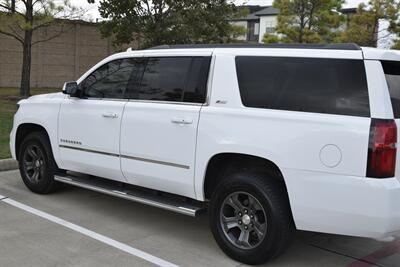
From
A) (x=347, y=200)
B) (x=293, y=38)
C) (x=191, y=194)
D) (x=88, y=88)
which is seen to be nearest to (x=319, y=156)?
(x=347, y=200)

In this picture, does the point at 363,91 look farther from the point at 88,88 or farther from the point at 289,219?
the point at 88,88

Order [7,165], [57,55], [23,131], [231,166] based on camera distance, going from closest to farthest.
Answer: [231,166] → [23,131] → [7,165] → [57,55]

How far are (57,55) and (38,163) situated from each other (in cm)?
1912

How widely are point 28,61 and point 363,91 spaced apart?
50.4 feet

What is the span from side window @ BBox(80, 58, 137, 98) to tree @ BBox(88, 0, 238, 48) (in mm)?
10807

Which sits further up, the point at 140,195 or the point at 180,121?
the point at 180,121

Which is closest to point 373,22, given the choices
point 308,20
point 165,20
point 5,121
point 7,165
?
point 308,20

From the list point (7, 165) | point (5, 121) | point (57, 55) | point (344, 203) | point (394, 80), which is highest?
point (57, 55)

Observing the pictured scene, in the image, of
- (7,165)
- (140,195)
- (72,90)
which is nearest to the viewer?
(140,195)

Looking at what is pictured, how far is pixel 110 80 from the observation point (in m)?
5.80

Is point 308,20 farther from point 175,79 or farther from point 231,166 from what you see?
point 231,166

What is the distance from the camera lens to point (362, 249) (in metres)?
5.06

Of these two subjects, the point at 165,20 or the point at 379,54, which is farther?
the point at 165,20

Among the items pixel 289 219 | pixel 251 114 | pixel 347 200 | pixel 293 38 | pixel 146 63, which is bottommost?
pixel 289 219
